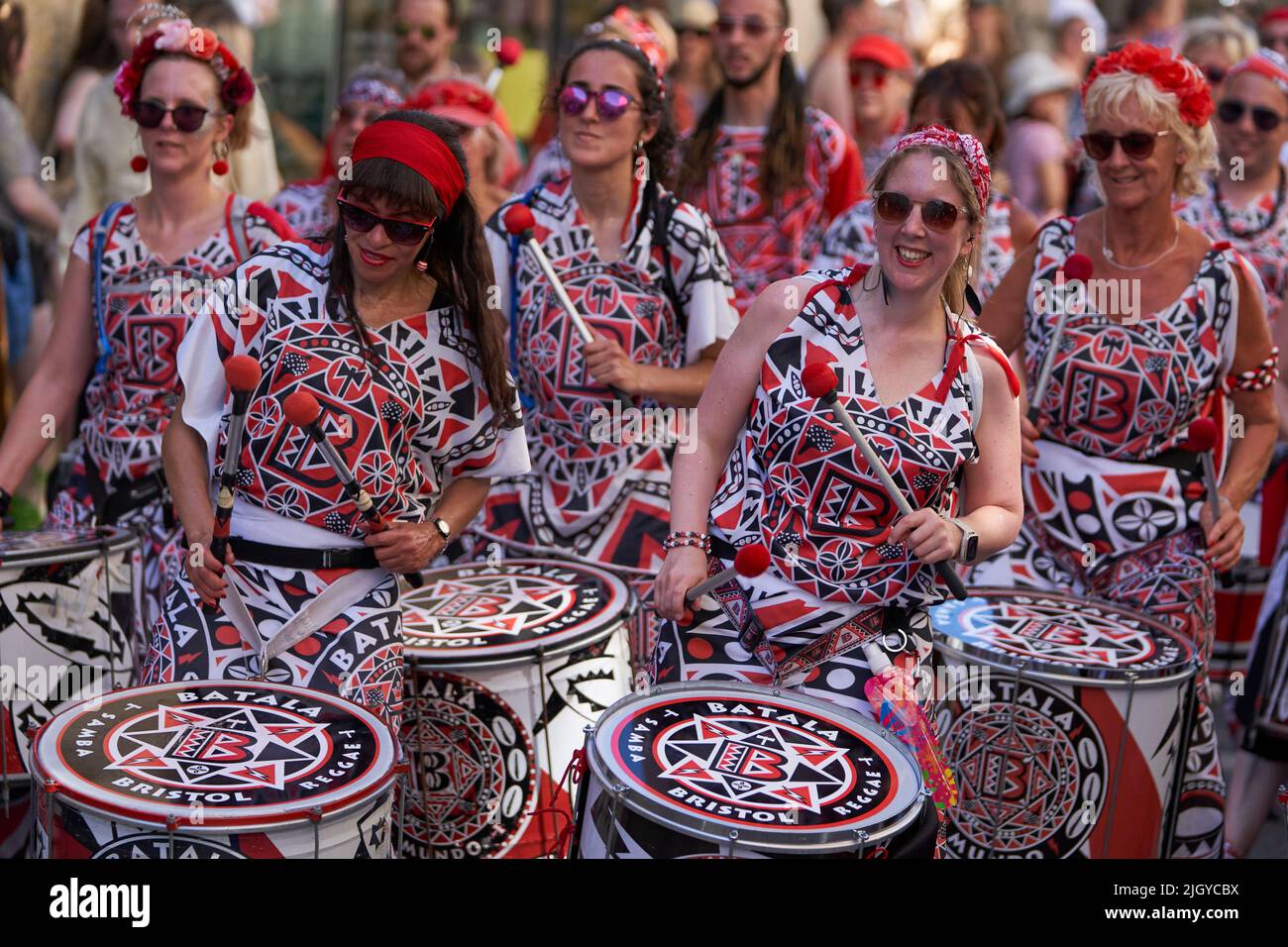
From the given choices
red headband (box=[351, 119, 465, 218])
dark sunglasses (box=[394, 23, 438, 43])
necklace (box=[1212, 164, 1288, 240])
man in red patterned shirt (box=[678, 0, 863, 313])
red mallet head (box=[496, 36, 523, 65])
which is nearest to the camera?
red headband (box=[351, 119, 465, 218])

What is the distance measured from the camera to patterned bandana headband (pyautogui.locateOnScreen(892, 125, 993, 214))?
10.8ft

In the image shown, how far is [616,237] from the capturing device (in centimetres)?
468

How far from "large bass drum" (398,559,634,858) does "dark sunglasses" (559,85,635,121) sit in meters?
1.49

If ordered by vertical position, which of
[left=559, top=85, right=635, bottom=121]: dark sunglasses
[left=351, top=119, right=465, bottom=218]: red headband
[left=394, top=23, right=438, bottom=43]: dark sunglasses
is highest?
[left=394, top=23, right=438, bottom=43]: dark sunglasses

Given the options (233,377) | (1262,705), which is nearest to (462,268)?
(233,377)

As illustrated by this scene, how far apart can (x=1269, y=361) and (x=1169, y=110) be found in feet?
2.32

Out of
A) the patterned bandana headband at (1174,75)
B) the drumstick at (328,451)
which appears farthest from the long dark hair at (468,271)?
the patterned bandana headband at (1174,75)

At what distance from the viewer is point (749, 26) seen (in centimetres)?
605

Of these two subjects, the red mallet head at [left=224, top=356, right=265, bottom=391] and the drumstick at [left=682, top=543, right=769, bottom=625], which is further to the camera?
the red mallet head at [left=224, top=356, right=265, bottom=391]

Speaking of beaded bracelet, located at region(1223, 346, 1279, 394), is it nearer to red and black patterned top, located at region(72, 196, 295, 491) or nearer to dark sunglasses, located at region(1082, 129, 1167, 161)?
dark sunglasses, located at region(1082, 129, 1167, 161)

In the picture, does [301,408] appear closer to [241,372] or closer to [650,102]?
[241,372]

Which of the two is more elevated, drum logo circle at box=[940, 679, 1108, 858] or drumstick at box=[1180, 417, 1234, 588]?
drumstick at box=[1180, 417, 1234, 588]

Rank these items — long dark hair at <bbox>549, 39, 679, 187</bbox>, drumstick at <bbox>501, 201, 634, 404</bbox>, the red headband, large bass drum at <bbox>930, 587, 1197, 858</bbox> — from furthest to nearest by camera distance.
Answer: long dark hair at <bbox>549, 39, 679, 187</bbox>, drumstick at <bbox>501, 201, 634, 404</bbox>, large bass drum at <bbox>930, 587, 1197, 858</bbox>, the red headband

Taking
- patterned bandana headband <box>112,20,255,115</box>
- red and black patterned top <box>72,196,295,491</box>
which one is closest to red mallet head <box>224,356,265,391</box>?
red and black patterned top <box>72,196,295,491</box>
